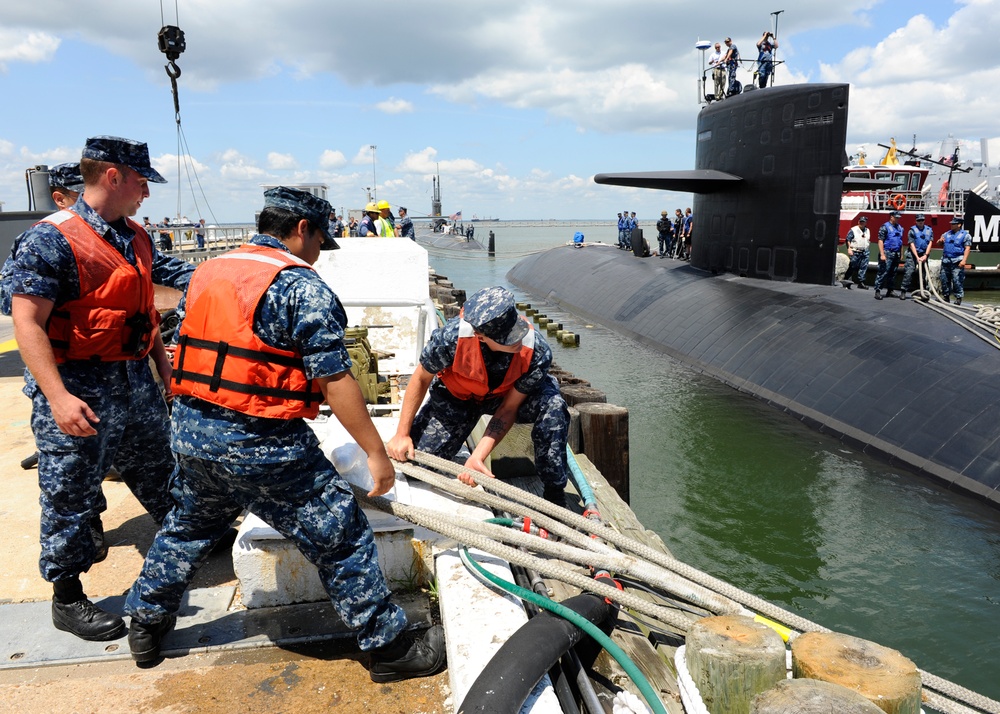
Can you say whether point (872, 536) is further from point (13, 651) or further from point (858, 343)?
point (13, 651)

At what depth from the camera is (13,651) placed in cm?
303

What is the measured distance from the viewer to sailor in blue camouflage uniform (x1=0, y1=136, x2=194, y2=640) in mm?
2924

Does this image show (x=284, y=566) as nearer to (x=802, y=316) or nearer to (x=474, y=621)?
(x=474, y=621)

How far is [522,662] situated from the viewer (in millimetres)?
2449

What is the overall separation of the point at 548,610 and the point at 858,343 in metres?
8.38

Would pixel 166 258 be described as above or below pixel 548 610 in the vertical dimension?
above

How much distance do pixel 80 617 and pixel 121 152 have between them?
2007 millimetres

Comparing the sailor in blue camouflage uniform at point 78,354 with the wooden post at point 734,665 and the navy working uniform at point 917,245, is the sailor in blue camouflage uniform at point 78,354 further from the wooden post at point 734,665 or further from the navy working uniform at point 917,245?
the navy working uniform at point 917,245

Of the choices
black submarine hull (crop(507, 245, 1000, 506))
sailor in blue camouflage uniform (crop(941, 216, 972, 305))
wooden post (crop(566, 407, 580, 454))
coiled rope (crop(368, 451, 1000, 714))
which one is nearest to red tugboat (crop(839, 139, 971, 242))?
sailor in blue camouflage uniform (crop(941, 216, 972, 305))

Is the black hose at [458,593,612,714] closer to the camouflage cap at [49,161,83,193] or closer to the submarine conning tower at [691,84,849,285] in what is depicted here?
the camouflage cap at [49,161,83,193]

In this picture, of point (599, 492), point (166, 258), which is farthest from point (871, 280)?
point (166, 258)

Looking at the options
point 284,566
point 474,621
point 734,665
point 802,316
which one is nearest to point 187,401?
point 284,566

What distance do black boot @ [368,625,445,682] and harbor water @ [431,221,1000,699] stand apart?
364 cm

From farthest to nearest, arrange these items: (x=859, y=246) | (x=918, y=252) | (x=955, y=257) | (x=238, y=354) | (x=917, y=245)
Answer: (x=859, y=246)
(x=955, y=257)
(x=918, y=252)
(x=917, y=245)
(x=238, y=354)
